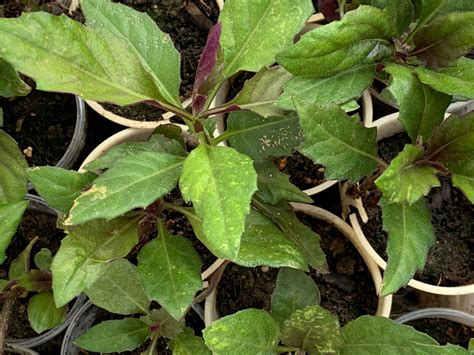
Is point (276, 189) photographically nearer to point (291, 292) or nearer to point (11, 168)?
point (291, 292)

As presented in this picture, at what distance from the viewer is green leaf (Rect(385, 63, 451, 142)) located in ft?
2.70

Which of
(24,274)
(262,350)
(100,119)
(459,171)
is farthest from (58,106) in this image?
(459,171)

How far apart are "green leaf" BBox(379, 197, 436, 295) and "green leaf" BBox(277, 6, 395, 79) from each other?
8.4 inches

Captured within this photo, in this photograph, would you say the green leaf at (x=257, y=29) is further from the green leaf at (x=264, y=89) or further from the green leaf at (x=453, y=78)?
the green leaf at (x=453, y=78)

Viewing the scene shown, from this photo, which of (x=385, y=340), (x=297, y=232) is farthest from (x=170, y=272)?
(x=385, y=340)

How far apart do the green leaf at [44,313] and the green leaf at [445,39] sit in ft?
2.76

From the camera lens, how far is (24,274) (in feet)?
3.80

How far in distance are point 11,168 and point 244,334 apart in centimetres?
54

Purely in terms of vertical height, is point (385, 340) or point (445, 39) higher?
point (445, 39)

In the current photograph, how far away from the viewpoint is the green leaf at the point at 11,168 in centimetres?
109

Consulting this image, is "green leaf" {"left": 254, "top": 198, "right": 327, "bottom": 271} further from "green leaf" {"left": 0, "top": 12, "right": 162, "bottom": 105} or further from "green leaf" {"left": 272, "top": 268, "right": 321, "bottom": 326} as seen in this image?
"green leaf" {"left": 0, "top": 12, "right": 162, "bottom": 105}

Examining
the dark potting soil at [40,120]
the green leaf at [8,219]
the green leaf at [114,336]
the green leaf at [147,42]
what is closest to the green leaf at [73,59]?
the green leaf at [147,42]

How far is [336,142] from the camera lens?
2.79ft

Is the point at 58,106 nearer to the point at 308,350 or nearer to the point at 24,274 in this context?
the point at 24,274
